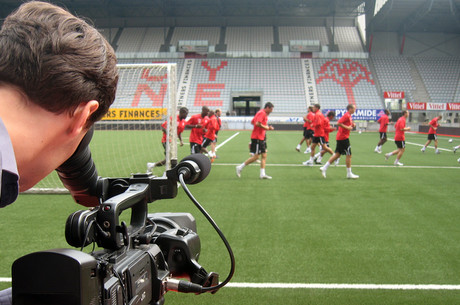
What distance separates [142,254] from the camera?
102 cm

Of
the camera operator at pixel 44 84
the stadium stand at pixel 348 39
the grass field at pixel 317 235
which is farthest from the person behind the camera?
the stadium stand at pixel 348 39

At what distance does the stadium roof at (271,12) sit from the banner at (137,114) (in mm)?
30078

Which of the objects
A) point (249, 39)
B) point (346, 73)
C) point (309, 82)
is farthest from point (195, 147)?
point (249, 39)

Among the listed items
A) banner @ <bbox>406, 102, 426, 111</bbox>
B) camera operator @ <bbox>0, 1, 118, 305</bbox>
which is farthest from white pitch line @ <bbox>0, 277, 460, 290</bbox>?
banner @ <bbox>406, 102, 426, 111</bbox>

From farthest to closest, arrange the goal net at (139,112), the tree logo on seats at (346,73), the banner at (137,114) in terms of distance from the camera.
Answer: the tree logo on seats at (346,73)
the banner at (137,114)
the goal net at (139,112)

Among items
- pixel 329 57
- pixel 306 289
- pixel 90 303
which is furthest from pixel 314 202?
pixel 329 57

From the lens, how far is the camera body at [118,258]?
68 cm

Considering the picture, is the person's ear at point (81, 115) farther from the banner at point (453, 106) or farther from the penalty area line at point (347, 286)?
the banner at point (453, 106)

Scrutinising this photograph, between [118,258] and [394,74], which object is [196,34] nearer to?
[394,74]

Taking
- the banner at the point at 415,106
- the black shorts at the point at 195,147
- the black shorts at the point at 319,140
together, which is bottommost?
the black shorts at the point at 195,147

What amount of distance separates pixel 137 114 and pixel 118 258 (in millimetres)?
8785

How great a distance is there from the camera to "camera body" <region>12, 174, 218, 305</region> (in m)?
0.68

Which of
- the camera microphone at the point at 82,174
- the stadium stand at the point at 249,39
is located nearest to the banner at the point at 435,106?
the stadium stand at the point at 249,39

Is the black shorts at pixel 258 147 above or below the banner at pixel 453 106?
below
